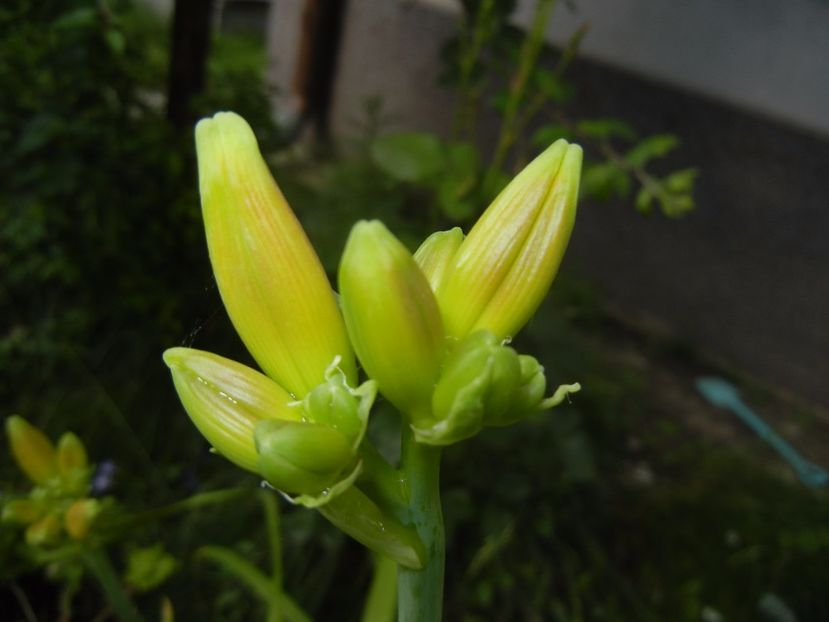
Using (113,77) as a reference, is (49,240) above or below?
below

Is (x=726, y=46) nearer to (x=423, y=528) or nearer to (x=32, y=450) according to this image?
(x=32, y=450)

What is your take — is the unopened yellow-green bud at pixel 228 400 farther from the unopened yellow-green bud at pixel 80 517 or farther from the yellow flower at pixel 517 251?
the unopened yellow-green bud at pixel 80 517

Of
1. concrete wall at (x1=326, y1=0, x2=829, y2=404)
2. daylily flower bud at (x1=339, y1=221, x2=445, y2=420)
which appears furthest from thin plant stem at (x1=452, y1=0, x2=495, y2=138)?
concrete wall at (x1=326, y1=0, x2=829, y2=404)

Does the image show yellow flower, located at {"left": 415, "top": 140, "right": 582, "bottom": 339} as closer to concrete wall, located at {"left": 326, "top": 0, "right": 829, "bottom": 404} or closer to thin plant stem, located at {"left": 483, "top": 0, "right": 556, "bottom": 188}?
thin plant stem, located at {"left": 483, "top": 0, "right": 556, "bottom": 188}

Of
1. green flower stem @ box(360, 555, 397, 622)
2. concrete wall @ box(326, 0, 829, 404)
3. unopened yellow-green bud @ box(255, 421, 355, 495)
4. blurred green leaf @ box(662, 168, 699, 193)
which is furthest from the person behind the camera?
concrete wall @ box(326, 0, 829, 404)

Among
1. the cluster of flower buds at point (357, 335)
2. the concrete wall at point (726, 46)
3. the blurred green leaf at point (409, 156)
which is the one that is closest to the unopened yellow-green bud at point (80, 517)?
the cluster of flower buds at point (357, 335)

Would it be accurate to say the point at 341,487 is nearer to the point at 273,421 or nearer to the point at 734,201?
the point at 273,421

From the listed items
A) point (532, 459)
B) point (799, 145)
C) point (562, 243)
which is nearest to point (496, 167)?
point (532, 459)
